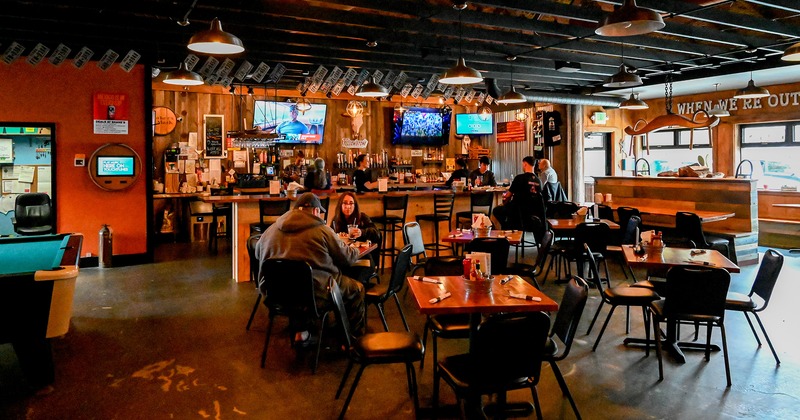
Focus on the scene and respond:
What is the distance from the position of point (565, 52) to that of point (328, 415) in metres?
6.82

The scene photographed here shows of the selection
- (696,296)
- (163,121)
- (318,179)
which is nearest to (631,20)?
(696,296)

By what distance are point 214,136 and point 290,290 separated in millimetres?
7917

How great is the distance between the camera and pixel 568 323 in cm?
321

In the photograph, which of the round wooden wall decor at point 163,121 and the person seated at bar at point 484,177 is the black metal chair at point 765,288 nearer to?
the person seated at bar at point 484,177

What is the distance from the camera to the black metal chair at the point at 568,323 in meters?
3.11

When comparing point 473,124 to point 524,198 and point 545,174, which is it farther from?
point 524,198

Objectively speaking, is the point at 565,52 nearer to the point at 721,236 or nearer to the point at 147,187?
the point at 721,236

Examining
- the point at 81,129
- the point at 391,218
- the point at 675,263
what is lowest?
the point at 675,263

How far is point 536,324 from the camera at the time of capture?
2.67 metres

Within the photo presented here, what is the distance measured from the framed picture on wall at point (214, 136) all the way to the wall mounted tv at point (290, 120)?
0.68m

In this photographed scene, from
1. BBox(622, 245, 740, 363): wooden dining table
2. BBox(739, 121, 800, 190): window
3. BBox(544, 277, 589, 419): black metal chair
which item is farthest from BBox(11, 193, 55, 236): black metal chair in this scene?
BBox(739, 121, 800, 190): window

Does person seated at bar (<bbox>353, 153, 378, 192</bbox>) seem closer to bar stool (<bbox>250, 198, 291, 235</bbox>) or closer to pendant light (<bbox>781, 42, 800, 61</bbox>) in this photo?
bar stool (<bbox>250, 198, 291, 235</bbox>)

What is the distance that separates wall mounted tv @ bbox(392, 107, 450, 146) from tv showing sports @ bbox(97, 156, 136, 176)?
5.97 meters

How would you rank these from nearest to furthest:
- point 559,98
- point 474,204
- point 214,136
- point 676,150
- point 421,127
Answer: point 474,204
point 559,98
point 214,136
point 421,127
point 676,150
